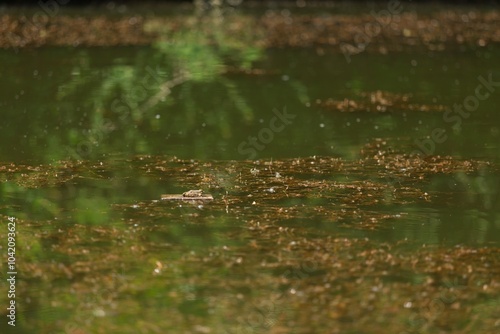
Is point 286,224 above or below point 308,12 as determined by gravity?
below

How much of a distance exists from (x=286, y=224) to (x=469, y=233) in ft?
4.10

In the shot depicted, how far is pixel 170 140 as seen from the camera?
1101 centimetres

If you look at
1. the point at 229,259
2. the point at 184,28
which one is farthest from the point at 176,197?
the point at 184,28

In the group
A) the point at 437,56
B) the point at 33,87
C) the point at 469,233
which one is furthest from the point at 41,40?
the point at 469,233

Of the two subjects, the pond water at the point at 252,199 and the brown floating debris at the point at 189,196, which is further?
the brown floating debris at the point at 189,196

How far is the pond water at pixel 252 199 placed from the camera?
6309mm

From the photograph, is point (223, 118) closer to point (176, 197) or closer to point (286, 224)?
point (176, 197)

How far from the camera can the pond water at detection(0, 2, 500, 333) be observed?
6309 millimetres

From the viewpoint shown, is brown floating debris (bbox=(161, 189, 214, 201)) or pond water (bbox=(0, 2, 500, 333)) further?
brown floating debris (bbox=(161, 189, 214, 201))

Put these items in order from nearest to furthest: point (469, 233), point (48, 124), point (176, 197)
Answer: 1. point (469, 233)
2. point (176, 197)
3. point (48, 124)

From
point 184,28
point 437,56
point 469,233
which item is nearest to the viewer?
point 469,233

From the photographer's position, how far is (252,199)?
8.61 metres

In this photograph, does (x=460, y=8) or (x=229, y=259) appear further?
(x=460, y=8)

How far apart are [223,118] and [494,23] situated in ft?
37.4
